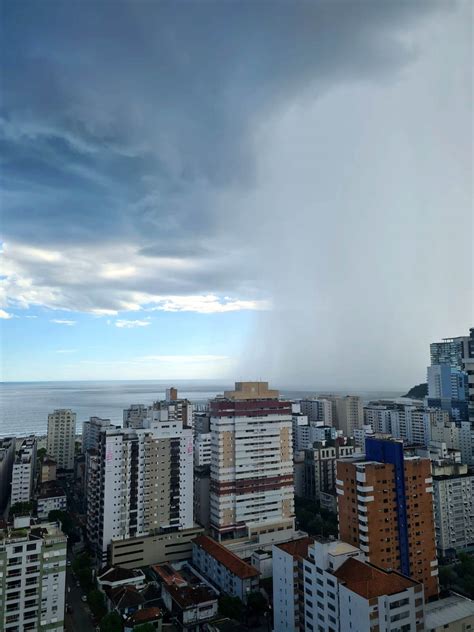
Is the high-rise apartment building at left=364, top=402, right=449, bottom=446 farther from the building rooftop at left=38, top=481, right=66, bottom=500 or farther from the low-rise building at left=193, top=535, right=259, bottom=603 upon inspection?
the building rooftop at left=38, top=481, right=66, bottom=500

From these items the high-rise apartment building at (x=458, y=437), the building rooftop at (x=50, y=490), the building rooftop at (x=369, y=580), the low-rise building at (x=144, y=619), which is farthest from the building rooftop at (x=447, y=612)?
the high-rise apartment building at (x=458, y=437)

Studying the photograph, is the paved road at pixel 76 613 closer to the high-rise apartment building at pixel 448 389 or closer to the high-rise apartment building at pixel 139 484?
the high-rise apartment building at pixel 139 484

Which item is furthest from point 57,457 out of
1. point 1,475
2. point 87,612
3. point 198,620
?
point 198,620

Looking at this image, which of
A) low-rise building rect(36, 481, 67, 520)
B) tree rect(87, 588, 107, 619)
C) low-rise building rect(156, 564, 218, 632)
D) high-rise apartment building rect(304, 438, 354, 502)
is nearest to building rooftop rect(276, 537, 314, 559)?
low-rise building rect(156, 564, 218, 632)

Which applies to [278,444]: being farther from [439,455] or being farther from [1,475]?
[1,475]

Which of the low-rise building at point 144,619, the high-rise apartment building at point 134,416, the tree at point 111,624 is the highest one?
the high-rise apartment building at point 134,416

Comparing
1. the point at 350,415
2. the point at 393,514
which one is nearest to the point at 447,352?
the point at 350,415
